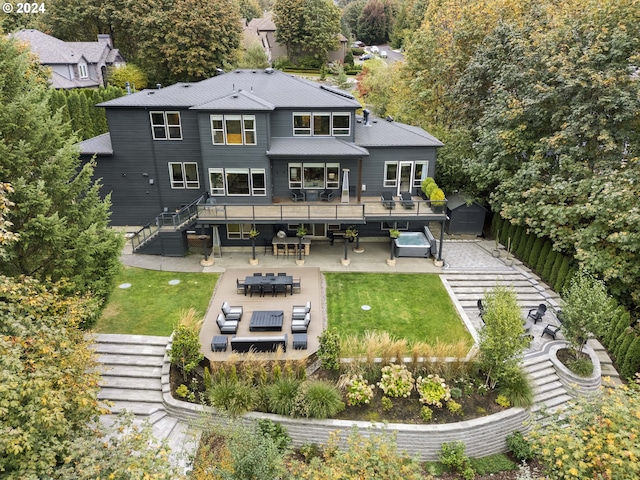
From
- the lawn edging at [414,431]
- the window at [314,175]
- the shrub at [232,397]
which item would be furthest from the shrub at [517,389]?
the window at [314,175]

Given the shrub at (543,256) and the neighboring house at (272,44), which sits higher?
the neighboring house at (272,44)

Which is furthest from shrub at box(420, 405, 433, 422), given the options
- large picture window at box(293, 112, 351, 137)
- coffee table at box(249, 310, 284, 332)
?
large picture window at box(293, 112, 351, 137)

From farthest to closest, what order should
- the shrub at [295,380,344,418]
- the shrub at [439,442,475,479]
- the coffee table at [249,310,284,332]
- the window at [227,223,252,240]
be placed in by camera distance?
the window at [227,223,252,240], the coffee table at [249,310,284,332], the shrub at [295,380,344,418], the shrub at [439,442,475,479]

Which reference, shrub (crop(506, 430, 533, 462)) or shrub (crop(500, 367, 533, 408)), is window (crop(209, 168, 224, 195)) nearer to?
shrub (crop(500, 367, 533, 408))

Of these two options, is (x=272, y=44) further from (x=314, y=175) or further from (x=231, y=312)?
(x=231, y=312)

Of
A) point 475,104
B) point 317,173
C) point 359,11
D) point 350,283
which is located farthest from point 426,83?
point 359,11

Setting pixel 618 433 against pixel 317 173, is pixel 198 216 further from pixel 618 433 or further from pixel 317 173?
pixel 618 433

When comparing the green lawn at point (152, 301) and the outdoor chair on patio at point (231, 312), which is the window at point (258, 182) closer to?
the green lawn at point (152, 301)
